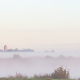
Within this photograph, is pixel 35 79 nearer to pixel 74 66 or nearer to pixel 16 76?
pixel 16 76

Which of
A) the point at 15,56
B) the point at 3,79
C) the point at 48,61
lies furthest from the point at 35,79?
the point at 15,56

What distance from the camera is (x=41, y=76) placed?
23141 millimetres

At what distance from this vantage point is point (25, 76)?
2289 cm

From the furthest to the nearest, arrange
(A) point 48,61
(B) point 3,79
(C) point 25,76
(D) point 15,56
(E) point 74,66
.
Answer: (D) point 15,56 → (A) point 48,61 → (E) point 74,66 → (C) point 25,76 → (B) point 3,79

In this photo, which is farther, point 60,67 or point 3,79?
point 60,67

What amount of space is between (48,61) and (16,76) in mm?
18430

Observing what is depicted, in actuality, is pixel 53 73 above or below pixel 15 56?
below

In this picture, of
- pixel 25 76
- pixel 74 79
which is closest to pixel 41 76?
pixel 25 76

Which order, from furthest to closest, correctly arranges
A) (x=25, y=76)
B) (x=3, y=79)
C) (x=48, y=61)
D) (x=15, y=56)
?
(x=15, y=56), (x=48, y=61), (x=25, y=76), (x=3, y=79)

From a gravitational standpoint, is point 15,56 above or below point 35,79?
above

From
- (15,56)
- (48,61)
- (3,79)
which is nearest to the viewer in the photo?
(3,79)

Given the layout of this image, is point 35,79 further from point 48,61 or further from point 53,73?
point 48,61

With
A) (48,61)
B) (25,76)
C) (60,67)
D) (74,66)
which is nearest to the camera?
(25,76)

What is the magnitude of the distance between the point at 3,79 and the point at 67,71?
6150 mm
